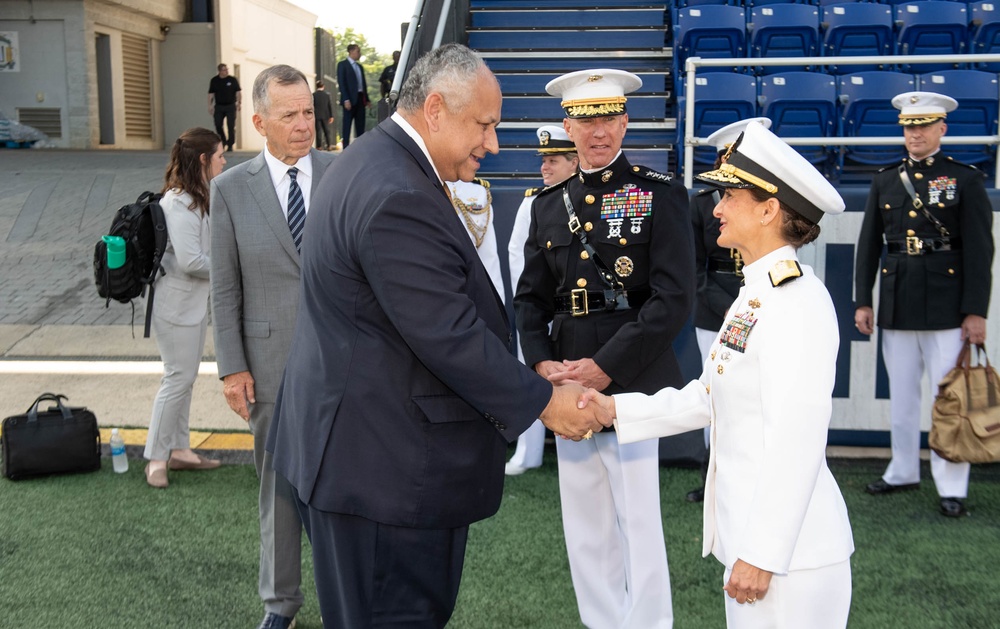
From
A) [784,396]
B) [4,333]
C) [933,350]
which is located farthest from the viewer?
[4,333]

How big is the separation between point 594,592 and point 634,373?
33.3 inches

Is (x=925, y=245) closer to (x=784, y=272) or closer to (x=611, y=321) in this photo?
(x=611, y=321)

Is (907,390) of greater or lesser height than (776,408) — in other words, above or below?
below

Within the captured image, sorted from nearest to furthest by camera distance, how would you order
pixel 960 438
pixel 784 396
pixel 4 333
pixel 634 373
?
pixel 784 396, pixel 634 373, pixel 960 438, pixel 4 333

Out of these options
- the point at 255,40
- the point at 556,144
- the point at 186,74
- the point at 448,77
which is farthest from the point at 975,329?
the point at 255,40

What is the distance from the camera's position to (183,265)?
215 inches

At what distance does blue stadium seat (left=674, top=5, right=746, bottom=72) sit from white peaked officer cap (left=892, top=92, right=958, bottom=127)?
12.8 ft

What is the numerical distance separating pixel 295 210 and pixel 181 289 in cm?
208

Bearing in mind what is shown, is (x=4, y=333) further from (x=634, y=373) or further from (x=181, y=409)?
(x=634, y=373)

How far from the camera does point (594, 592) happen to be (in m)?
3.79

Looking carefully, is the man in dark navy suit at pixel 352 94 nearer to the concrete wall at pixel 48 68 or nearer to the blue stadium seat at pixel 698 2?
the blue stadium seat at pixel 698 2

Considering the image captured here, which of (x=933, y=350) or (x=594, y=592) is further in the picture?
(x=933, y=350)

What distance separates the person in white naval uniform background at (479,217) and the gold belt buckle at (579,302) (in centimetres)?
→ 232

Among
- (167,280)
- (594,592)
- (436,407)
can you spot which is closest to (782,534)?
(436,407)
